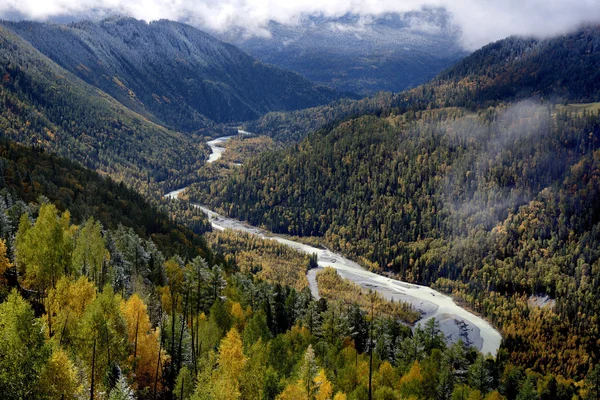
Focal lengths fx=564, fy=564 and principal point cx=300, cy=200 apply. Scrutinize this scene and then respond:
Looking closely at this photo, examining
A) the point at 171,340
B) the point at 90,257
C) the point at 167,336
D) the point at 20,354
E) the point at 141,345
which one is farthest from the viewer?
the point at 90,257

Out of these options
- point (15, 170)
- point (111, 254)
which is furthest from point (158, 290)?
point (15, 170)

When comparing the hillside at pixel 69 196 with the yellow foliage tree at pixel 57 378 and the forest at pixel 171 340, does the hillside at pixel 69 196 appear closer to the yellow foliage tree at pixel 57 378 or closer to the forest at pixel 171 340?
the forest at pixel 171 340

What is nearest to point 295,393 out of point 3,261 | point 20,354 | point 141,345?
point 141,345

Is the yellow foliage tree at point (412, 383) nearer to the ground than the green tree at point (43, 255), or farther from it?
nearer to the ground

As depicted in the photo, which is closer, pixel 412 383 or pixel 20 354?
pixel 20 354

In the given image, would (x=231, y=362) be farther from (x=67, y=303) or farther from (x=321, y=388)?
(x=67, y=303)

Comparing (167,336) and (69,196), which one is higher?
(69,196)

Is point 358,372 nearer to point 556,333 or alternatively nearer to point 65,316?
point 65,316

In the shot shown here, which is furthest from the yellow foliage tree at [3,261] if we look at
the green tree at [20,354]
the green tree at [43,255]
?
the green tree at [20,354]
